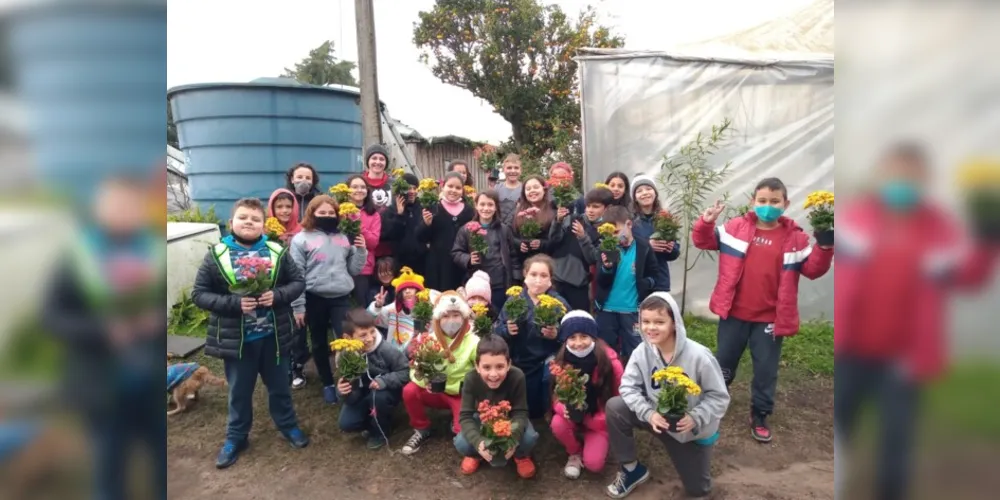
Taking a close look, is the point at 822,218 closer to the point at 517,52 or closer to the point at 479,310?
the point at 479,310

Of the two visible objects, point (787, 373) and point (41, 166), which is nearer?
point (41, 166)

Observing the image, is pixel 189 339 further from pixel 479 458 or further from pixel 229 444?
pixel 479 458

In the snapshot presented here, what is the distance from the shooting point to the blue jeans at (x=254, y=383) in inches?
155

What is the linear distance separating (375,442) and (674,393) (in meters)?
2.29

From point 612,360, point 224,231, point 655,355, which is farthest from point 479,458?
point 224,231

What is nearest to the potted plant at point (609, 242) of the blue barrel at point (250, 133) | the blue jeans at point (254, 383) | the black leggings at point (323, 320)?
the black leggings at point (323, 320)

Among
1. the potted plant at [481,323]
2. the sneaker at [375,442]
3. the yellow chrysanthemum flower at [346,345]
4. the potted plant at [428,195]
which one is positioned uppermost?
the potted plant at [428,195]

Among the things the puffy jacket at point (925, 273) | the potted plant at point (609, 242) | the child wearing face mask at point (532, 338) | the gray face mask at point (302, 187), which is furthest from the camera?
the gray face mask at point (302, 187)

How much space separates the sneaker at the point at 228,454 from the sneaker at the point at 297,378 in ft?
3.71

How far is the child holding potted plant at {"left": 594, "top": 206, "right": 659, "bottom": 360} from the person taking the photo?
15.4 feet

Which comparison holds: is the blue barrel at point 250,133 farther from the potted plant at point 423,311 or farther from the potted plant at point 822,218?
the potted plant at point 822,218

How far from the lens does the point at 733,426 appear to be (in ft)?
14.6

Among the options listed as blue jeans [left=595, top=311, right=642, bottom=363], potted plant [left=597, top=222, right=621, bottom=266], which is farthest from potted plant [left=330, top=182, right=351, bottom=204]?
blue jeans [left=595, top=311, right=642, bottom=363]

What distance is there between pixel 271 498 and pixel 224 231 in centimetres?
596
